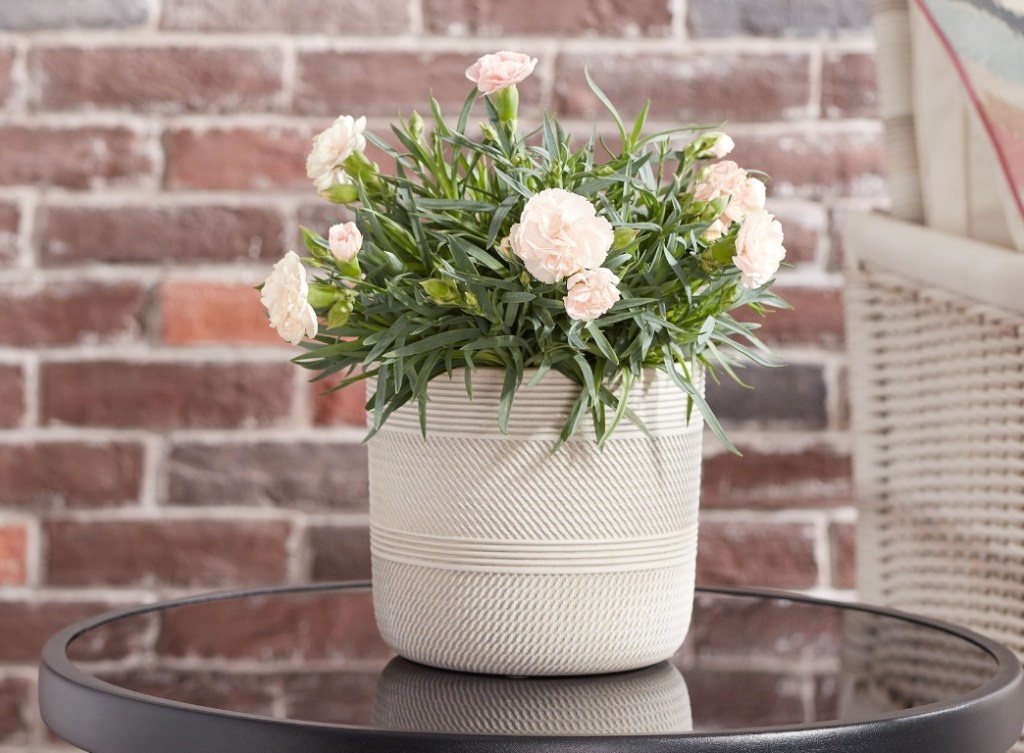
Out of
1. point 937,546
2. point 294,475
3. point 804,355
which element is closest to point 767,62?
point 804,355

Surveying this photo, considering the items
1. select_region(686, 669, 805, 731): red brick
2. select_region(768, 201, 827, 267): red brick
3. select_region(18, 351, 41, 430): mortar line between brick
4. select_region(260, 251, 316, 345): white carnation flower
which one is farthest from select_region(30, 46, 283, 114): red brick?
select_region(686, 669, 805, 731): red brick

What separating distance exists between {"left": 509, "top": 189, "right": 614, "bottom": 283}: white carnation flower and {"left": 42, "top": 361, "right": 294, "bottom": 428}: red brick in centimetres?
64

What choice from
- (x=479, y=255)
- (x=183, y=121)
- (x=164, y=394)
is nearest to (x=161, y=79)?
(x=183, y=121)

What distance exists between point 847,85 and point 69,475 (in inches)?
33.9

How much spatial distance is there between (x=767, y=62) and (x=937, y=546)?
1.67ft

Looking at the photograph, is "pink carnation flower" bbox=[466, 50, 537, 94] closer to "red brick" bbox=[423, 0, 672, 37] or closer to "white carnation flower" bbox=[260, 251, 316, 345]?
"white carnation flower" bbox=[260, 251, 316, 345]

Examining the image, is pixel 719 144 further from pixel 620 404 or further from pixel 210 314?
pixel 210 314

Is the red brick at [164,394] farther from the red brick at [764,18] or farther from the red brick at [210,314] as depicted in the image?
the red brick at [764,18]

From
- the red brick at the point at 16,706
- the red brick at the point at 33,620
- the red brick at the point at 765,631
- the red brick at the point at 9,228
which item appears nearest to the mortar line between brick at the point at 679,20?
the red brick at the point at 765,631

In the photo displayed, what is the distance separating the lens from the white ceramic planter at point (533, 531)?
0.65 meters

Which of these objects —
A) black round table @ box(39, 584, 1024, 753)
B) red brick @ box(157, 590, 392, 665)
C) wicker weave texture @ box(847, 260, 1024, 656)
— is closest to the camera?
black round table @ box(39, 584, 1024, 753)

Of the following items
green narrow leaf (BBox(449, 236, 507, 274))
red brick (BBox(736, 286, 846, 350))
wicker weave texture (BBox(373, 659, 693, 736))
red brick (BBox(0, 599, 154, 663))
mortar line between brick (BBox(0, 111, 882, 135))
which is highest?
mortar line between brick (BBox(0, 111, 882, 135))

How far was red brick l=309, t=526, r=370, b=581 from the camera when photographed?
3.94ft

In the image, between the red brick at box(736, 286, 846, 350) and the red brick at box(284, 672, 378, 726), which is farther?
the red brick at box(736, 286, 846, 350)
